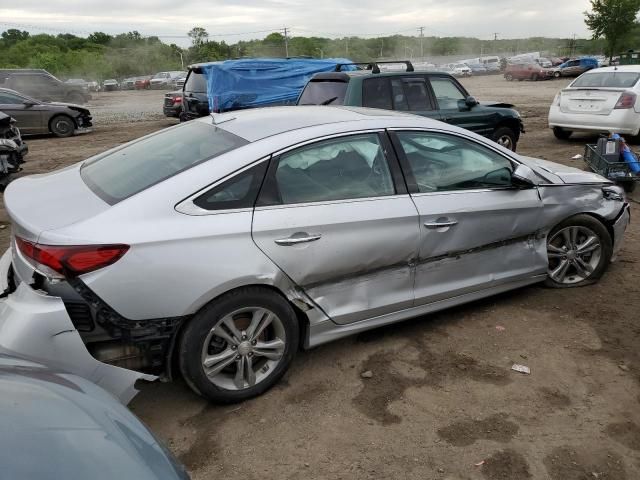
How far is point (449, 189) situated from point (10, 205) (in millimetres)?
2630

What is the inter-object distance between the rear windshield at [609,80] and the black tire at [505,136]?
2.71 meters

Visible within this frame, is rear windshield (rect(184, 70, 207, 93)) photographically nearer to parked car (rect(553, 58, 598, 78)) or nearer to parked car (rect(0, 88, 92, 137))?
parked car (rect(0, 88, 92, 137))

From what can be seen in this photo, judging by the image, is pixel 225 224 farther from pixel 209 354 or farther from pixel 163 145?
pixel 163 145

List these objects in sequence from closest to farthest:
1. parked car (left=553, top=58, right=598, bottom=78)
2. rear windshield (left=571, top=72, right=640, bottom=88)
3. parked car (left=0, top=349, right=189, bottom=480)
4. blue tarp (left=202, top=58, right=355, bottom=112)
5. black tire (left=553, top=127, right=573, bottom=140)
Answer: parked car (left=0, top=349, right=189, bottom=480) → rear windshield (left=571, top=72, right=640, bottom=88) → black tire (left=553, top=127, right=573, bottom=140) → blue tarp (left=202, top=58, right=355, bottom=112) → parked car (left=553, top=58, right=598, bottom=78)

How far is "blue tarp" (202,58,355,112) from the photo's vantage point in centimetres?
1382

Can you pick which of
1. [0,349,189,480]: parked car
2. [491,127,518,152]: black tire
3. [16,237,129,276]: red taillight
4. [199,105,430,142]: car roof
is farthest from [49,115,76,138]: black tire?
[0,349,189,480]: parked car

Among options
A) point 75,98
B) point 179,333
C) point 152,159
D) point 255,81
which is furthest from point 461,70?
point 179,333

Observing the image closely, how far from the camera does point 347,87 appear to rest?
24.8 feet

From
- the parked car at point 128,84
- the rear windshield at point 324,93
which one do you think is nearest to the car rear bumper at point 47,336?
the rear windshield at point 324,93

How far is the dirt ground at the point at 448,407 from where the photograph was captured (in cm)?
264

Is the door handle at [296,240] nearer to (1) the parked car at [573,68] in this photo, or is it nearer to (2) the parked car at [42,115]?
(2) the parked car at [42,115]

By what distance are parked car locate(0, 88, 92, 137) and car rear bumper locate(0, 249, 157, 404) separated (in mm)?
13710

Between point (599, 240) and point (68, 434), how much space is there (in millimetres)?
4064

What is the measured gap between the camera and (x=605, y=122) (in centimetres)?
1005
